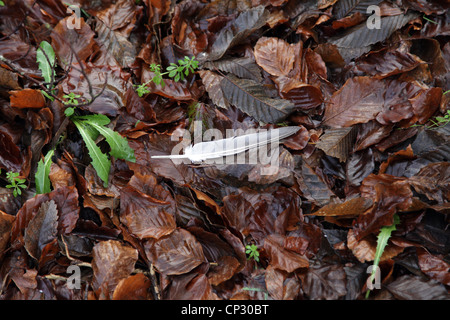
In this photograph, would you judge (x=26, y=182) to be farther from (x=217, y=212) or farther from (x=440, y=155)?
(x=440, y=155)

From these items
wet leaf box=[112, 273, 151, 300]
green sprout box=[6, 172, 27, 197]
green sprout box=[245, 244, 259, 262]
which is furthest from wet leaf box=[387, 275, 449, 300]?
green sprout box=[6, 172, 27, 197]

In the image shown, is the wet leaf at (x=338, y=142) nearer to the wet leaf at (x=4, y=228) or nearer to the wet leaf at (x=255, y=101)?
the wet leaf at (x=255, y=101)

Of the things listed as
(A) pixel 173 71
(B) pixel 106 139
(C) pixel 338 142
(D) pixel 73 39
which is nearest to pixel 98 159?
(B) pixel 106 139

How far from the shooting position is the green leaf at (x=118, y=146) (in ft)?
5.61

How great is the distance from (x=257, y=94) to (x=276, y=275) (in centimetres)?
84

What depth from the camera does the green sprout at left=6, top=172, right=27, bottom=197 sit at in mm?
1637

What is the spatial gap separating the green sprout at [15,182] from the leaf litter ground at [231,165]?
32 mm

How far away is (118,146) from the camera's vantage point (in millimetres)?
1709

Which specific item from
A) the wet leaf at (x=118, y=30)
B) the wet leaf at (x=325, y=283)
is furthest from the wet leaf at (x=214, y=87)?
the wet leaf at (x=325, y=283)

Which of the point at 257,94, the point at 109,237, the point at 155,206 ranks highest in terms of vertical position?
the point at 257,94

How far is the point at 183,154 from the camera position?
1726 mm

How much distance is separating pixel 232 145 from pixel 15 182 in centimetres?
101
